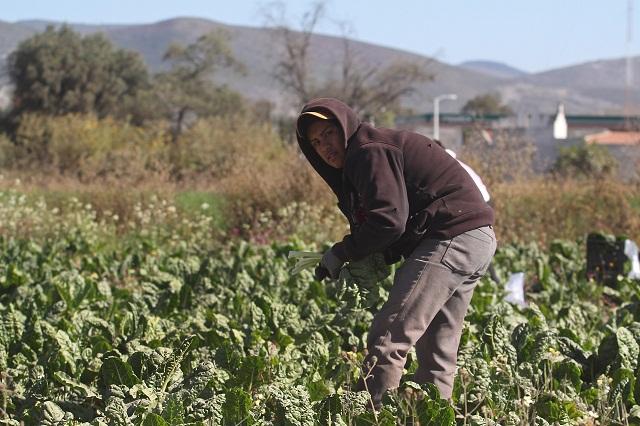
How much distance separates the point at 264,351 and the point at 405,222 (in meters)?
1.81

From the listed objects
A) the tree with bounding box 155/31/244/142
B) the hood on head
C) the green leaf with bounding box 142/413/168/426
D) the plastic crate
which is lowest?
the tree with bounding box 155/31/244/142

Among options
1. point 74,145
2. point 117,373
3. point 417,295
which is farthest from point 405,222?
point 74,145

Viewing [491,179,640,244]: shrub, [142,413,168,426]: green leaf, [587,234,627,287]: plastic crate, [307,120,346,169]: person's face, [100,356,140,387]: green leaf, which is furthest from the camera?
[491,179,640,244]: shrub

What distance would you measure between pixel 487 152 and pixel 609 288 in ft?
26.7

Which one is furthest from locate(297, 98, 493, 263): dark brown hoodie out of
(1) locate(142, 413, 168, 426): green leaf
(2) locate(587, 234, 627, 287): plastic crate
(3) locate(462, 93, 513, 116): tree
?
(3) locate(462, 93, 513, 116): tree

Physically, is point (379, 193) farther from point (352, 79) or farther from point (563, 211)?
point (352, 79)

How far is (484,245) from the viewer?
4.90 meters

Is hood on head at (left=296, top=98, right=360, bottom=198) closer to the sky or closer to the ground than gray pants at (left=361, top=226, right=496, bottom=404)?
closer to the sky

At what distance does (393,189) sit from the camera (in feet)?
15.0

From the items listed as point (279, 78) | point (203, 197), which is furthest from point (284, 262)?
point (279, 78)

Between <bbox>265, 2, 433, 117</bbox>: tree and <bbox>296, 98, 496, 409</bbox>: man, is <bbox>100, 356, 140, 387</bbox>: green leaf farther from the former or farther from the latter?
<bbox>265, 2, 433, 117</bbox>: tree

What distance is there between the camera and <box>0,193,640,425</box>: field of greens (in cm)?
475

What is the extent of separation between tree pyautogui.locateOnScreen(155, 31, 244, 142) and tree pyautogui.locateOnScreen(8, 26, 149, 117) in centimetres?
546

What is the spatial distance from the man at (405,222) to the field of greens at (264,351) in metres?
0.21
